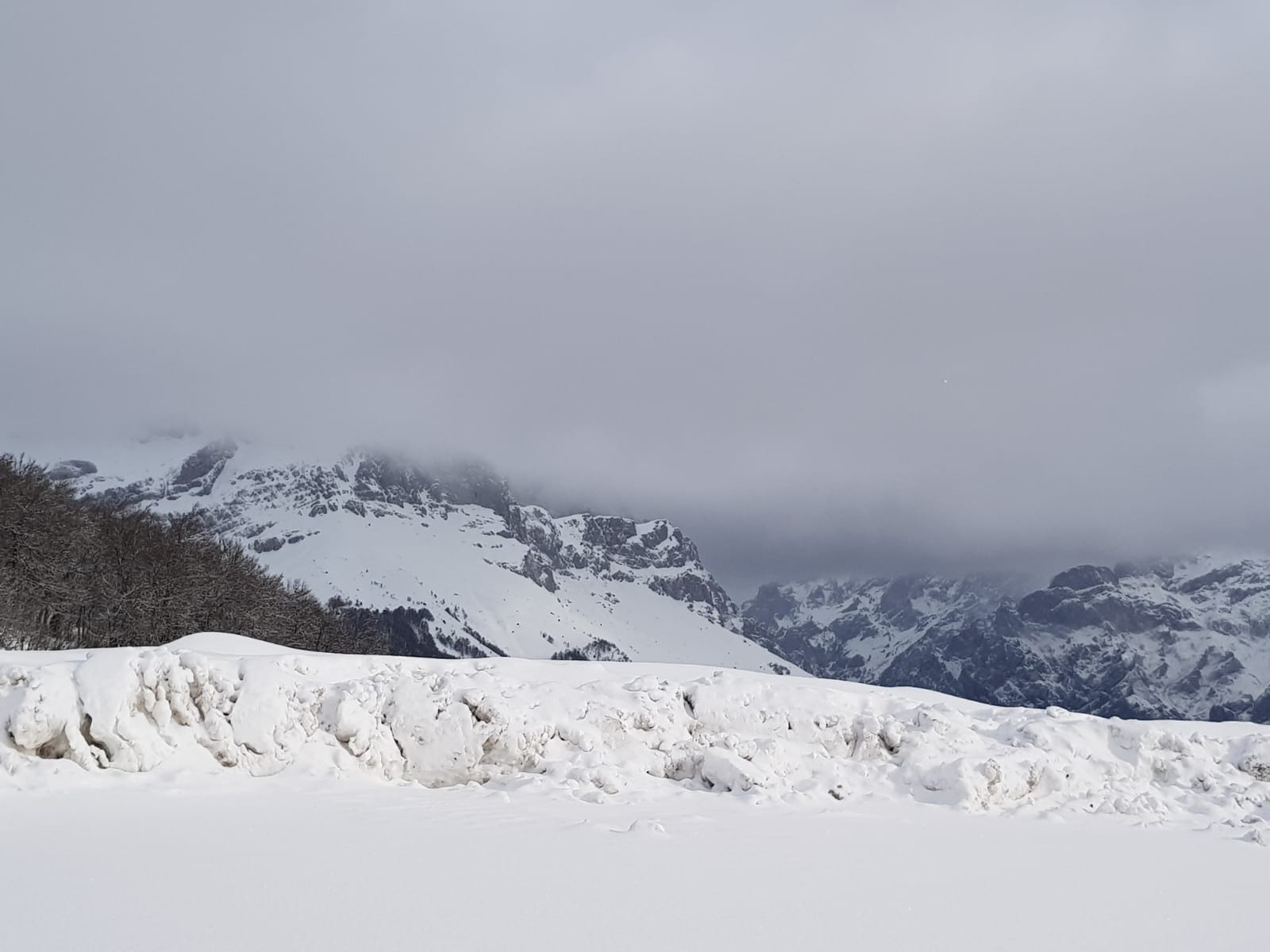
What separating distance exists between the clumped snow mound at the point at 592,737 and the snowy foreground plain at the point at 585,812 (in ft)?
0.16

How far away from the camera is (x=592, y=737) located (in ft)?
45.1

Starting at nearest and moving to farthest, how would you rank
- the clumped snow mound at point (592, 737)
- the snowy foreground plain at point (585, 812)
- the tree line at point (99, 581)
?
1. the snowy foreground plain at point (585, 812)
2. the clumped snow mound at point (592, 737)
3. the tree line at point (99, 581)

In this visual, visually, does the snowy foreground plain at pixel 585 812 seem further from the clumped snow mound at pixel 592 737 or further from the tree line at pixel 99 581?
the tree line at pixel 99 581

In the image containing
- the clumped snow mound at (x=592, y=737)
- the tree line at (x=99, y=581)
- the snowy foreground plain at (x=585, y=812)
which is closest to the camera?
the snowy foreground plain at (x=585, y=812)

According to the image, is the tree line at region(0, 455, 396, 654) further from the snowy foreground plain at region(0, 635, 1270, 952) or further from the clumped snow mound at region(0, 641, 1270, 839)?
the clumped snow mound at region(0, 641, 1270, 839)

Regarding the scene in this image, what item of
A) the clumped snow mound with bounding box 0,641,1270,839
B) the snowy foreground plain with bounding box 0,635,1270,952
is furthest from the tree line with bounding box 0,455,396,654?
the clumped snow mound with bounding box 0,641,1270,839

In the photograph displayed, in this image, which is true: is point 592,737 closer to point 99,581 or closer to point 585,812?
point 585,812

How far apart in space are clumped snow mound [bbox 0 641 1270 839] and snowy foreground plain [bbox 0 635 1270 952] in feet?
0.16

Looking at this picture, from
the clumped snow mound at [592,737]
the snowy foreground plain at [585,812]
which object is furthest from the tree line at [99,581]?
the clumped snow mound at [592,737]

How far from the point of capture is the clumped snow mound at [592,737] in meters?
11.9

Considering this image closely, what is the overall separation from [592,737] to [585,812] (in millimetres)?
2869

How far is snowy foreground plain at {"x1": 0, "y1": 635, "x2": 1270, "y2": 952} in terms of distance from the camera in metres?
6.41

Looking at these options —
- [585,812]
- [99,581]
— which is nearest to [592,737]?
[585,812]

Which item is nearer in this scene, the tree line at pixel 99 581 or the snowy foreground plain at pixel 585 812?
the snowy foreground plain at pixel 585 812
